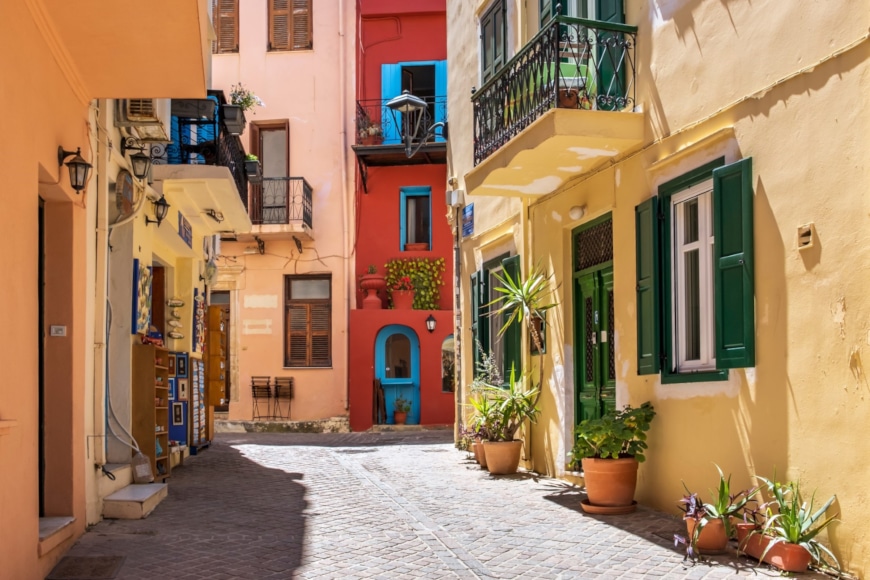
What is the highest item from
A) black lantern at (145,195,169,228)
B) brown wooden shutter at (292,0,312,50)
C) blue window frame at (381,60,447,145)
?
brown wooden shutter at (292,0,312,50)

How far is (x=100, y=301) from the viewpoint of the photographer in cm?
909

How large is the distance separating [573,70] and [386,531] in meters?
4.97

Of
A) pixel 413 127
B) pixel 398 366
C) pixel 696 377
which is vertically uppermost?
pixel 413 127

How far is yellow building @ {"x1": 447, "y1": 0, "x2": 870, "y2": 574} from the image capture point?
616 centimetres

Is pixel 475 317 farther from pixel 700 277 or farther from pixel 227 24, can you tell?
pixel 227 24

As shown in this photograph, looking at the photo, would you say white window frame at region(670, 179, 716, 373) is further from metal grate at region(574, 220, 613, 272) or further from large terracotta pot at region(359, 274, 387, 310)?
large terracotta pot at region(359, 274, 387, 310)

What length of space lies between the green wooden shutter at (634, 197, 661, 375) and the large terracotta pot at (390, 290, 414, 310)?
1363 cm

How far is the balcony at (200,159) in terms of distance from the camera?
1247 cm

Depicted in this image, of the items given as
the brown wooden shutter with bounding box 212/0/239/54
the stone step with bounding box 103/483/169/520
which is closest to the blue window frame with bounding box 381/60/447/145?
the brown wooden shutter with bounding box 212/0/239/54

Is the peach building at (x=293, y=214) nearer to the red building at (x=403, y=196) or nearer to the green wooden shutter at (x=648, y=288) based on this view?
the red building at (x=403, y=196)

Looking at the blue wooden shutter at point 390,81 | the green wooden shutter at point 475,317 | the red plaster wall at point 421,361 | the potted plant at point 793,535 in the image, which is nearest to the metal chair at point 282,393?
the red plaster wall at point 421,361

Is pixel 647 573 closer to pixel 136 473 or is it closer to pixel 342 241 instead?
pixel 136 473

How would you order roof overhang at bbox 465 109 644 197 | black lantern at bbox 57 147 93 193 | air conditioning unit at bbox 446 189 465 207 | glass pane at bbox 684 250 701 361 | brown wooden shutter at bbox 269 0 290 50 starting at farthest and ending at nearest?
brown wooden shutter at bbox 269 0 290 50 < air conditioning unit at bbox 446 189 465 207 < roof overhang at bbox 465 109 644 197 < glass pane at bbox 684 250 701 361 < black lantern at bbox 57 147 93 193

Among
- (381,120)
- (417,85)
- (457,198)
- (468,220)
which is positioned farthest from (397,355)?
(468,220)
